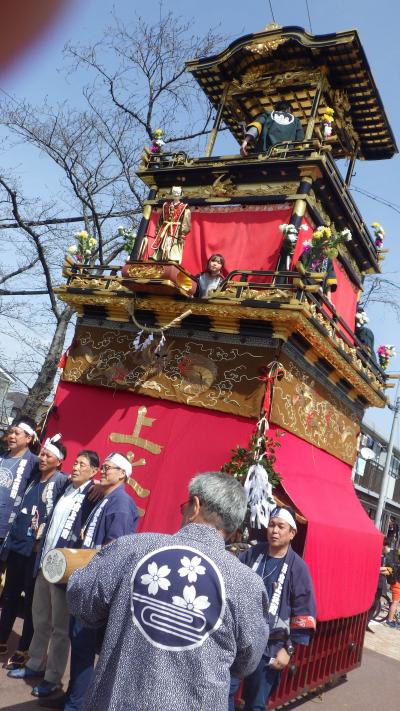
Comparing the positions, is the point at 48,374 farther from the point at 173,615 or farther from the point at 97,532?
the point at 173,615

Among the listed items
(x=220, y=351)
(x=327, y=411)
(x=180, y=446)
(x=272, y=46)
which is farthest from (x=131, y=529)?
(x=272, y=46)

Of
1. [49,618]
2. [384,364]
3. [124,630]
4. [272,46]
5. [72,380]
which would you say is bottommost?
[49,618]

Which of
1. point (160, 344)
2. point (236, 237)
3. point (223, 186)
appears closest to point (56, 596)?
point (160, 344)

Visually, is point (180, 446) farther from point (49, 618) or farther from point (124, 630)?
point (124, 630)

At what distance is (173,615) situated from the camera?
224 centimetres

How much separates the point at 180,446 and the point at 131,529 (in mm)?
2656

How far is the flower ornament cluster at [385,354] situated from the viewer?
1096cm

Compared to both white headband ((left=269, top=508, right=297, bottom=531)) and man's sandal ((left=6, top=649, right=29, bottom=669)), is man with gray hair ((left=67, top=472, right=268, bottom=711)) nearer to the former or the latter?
white headband ((left=269, top=508, right=297, bottom=531))

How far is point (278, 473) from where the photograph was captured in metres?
6.91

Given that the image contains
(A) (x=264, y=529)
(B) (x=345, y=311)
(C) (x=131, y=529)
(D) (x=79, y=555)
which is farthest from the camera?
(B) (x=345, y=311)

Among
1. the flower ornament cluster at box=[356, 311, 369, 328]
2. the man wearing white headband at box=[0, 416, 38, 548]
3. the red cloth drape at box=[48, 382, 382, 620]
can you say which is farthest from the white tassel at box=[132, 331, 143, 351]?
the flower ornament cluster at box=[356, 311, 369, 328]

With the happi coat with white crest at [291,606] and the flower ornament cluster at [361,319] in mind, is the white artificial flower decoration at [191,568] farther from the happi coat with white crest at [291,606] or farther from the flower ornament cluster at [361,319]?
the flower ornament cluster at [361,319]

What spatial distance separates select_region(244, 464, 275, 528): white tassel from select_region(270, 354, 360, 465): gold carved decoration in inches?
39.0

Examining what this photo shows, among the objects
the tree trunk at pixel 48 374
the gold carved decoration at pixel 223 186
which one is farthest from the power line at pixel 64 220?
the gold carved decoration at pixel 223 186
